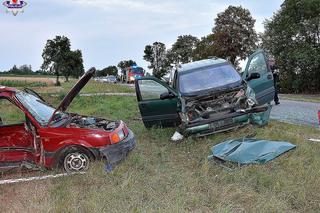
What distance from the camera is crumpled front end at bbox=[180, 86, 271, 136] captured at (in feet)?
29.9

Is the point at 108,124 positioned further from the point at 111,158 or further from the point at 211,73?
the point at 211,73

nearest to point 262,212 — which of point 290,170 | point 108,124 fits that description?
point 290,170

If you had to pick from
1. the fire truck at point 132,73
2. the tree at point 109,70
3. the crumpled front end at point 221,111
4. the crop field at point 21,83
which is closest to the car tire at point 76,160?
the crumpled front end at point 221,111

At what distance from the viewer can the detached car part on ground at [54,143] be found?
6.90 m

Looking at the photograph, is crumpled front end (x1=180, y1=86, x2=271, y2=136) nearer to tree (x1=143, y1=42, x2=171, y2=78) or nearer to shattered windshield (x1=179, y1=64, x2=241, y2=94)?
shattered windshield (x1=179, y1=64, x2=241, y2=94)

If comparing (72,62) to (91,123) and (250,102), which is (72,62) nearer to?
(250,102)

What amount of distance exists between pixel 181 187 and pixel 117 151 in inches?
66.2

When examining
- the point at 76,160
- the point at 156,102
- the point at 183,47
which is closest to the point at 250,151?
the point at 76,160

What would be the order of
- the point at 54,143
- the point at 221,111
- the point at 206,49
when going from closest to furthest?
1. the point at 54,143
2. the point at 221,111
3. the point at 206,49

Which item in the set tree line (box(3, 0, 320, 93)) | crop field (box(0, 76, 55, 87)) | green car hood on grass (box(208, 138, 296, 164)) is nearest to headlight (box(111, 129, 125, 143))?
green car hood on grass (box(208, 138, 296, 164))

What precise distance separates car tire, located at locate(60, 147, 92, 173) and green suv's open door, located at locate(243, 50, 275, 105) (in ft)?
17.2

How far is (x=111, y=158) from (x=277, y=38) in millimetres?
32584

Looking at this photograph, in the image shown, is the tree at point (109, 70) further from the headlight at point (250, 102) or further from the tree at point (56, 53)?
the headlight at point (250, 102)

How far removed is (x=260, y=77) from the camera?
10.8 meters
